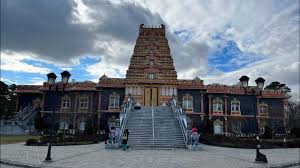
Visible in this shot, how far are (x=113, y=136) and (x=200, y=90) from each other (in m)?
22.0

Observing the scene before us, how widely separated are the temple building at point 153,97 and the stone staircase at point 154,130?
9319 mm

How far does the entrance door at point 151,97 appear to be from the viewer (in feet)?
122

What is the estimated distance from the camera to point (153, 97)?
123ft

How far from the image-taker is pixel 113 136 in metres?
20.2

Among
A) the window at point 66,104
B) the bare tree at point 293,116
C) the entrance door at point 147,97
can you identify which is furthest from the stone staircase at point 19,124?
the bare tree at point 293,116

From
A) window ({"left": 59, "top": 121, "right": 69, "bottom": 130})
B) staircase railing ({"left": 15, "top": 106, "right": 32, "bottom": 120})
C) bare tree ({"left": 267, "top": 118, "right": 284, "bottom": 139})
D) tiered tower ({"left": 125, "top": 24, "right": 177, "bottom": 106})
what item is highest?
tiered tower ({"left": 125, "top": 24, "right": 177, "bottom": 106})

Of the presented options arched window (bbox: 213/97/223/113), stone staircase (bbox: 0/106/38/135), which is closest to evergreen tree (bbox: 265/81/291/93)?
arched window (bbox: 213/97/223/113)

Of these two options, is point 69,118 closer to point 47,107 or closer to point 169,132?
point 47,107

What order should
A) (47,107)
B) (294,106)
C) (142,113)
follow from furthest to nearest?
(294,106), (47,107), (142,113)

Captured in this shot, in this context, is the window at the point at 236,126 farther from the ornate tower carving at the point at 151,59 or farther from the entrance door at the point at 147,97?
the entrance door at the point at 147,97

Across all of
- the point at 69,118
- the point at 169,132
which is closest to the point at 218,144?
the point at 169,132

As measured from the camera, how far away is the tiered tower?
37531 millimetres

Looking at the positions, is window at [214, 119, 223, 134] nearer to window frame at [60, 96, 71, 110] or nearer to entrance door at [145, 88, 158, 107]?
entrance door at [145, 88, 158, 107]

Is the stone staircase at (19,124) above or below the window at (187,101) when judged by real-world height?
below
